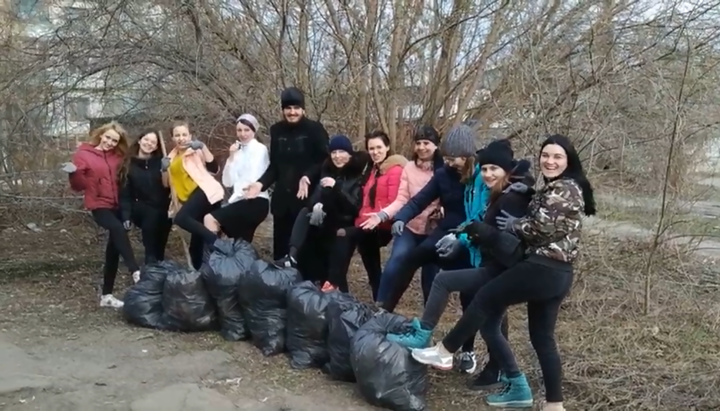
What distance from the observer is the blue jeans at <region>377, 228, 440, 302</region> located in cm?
509

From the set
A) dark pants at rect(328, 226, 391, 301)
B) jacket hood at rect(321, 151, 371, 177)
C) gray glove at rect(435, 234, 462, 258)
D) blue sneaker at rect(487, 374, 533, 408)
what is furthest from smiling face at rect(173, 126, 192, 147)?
blue sneaker at rect(487, 374, 533, 408)

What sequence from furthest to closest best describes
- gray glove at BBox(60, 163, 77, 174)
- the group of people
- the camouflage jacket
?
gray glove at BBox(60, 163, 77, 174) < the group of people < the camouflage jacket

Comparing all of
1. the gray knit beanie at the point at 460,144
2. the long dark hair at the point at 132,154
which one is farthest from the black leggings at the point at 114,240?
the gray knit beanie at the point at 460,144

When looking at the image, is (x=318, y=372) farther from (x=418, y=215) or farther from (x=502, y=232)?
(x=502, y=232)

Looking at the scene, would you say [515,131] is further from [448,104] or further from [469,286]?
[469,286]

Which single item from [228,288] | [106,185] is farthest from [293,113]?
[106,185]

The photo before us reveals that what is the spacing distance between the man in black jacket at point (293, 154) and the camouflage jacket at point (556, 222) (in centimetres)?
243

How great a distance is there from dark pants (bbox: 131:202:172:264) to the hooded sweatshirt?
20 cm

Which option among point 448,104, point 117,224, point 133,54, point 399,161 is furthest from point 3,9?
point 399,161

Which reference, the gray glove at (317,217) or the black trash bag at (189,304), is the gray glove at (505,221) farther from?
the black trash bag at (189,304)

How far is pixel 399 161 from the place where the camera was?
553 cm

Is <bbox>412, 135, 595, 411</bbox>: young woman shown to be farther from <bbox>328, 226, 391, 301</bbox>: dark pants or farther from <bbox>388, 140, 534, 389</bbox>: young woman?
<bbox>328, 226, 391, 301</bbox>: dark pants

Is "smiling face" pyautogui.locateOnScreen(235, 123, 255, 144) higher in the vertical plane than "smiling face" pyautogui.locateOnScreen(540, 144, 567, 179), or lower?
higher

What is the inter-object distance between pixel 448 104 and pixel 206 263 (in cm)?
329
